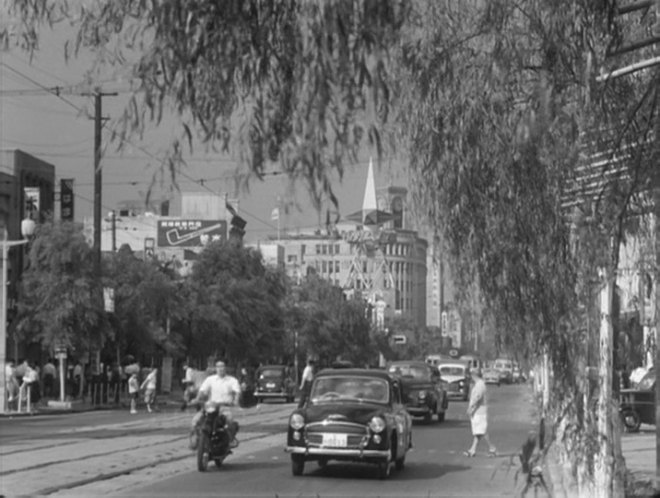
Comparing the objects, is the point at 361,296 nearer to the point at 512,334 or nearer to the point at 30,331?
the point at 30,331

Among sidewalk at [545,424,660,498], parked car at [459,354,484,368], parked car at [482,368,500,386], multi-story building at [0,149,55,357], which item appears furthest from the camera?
parked car at [482,368,500,386]

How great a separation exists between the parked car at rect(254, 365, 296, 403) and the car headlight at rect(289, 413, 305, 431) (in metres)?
37.6

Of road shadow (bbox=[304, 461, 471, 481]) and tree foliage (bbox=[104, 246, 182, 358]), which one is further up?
tree foliage (bbox=[104, 246, 182, 358])

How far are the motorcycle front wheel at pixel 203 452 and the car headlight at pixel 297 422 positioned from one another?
1.67 meters

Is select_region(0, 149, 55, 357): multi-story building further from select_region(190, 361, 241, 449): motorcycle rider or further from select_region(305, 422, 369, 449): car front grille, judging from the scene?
select_region(305, 422, 369, 449): car front grille

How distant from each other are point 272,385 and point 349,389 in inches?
1437

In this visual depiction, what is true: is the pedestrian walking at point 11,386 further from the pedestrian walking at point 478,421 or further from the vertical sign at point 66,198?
the pedestrian walking at point 478,421

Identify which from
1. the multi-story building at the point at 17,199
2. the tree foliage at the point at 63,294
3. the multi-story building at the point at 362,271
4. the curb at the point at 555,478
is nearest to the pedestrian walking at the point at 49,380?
the multi-story building at the point at 17,199

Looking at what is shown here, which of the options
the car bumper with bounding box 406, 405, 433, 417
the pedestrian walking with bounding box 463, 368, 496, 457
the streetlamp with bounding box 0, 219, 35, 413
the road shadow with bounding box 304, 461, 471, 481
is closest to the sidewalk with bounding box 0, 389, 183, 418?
the streetlamp with bounding box 0, 219, 35, 413

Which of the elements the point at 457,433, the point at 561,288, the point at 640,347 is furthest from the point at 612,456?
the point at 457,433

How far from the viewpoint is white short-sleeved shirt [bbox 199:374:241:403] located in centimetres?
2134

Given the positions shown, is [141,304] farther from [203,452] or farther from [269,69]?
[269,69]

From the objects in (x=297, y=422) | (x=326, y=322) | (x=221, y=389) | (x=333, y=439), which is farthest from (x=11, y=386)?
(x=326, y=322)

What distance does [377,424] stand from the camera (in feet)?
64.3
